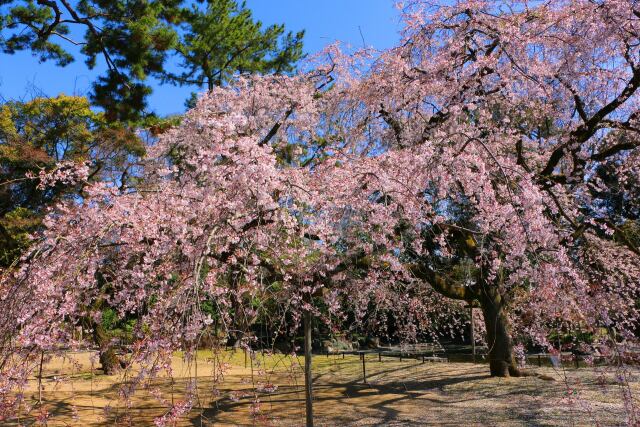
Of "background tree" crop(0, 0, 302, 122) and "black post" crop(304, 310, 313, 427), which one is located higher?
"background tree" crop(0, 0, 302, 122)

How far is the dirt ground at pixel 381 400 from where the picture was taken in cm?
680

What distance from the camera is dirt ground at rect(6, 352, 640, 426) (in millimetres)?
6801

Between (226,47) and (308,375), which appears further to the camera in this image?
(226,47)

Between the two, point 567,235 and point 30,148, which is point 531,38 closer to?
point 567,235

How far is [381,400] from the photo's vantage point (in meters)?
8.47

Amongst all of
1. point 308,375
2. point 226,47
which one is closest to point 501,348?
point 308,375

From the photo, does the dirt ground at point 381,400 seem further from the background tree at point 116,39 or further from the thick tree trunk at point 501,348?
the background tree at point 116,39

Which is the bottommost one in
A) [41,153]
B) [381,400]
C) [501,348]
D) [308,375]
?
[381,400]

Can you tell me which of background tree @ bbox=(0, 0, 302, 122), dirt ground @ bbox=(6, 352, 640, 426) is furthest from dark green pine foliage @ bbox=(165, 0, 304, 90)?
dirt ground @ bbox=(6, 352, 640, 426)

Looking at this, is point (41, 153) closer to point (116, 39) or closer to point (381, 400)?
point (116, 39)

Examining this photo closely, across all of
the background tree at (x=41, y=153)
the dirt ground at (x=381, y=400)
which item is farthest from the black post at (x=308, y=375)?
the background tree at (x=41, y=153)

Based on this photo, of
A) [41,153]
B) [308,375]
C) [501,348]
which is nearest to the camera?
[308,375]

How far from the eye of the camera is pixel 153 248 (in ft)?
15.2

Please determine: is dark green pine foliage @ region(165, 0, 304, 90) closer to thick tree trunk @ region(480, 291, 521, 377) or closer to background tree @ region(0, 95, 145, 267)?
background tree @ region(0, 95, 145, 267)
